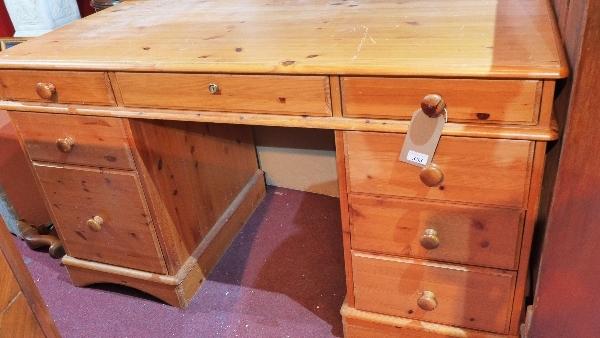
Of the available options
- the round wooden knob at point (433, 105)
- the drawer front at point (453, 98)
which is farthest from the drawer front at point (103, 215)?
the round wooden knob at point (433, 105)

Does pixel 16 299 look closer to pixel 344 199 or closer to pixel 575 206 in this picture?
pixel 344 199

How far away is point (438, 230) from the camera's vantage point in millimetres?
1132

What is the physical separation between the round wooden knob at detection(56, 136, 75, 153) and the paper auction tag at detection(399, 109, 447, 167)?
870mm

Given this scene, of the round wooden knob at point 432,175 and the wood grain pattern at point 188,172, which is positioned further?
the wood grain pattern at point 188,172

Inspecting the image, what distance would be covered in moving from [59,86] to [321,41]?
66 cm

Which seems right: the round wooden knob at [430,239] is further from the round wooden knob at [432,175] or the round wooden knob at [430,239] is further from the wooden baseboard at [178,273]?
the wooden baseboard at [178,273]

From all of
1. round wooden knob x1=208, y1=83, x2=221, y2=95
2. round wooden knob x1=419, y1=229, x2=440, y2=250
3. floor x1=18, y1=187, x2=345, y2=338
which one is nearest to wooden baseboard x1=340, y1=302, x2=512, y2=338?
floor x1=18, y1=187, x2=345, y2=338

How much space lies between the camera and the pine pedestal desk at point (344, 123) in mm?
978

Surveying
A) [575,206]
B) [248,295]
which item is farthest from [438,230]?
[248,295]

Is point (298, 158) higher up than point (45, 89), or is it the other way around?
point (45, 89)

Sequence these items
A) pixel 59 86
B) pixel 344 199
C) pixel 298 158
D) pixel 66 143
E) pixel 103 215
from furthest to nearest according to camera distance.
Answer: pixel 298 158, pixel 103 215, pixel 66 143, pixel 59 86, pixel 344 199

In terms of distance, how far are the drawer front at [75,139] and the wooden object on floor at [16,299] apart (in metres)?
0.54

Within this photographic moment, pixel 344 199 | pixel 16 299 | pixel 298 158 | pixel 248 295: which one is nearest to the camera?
pixel 16 299

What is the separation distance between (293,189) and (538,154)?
1237 millimetres
